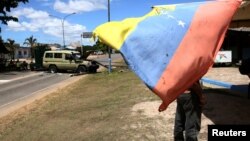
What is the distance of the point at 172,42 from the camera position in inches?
213

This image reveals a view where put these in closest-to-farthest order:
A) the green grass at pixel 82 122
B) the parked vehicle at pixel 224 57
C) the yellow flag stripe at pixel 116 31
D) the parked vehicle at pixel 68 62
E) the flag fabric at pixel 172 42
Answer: the flag fabric at pixel 172 42 → the yellow flag stripe at pixel 116 31 → the green grass at pixel 82 122 → the parked vehicle at pixel 224 57 → the parked vehicle at pixel 68 62

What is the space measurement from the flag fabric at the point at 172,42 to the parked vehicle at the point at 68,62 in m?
30.8

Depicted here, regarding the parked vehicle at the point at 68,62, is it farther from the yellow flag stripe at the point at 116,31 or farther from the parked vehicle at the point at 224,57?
the yellow flag stripe at the point at 116,31

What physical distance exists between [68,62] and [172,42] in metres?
32.3

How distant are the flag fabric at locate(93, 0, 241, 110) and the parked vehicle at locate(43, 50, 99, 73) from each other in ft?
101

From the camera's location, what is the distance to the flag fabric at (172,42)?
17.0 ft

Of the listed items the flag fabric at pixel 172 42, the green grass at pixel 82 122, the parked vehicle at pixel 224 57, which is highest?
the flag fabric at pixel 172 42

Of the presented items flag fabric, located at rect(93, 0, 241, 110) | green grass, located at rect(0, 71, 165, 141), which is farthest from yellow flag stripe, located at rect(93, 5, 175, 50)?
green grass, located at rect(0, 71, 165, 141)

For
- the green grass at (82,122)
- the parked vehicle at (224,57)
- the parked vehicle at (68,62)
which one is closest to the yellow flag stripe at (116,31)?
the green grass at (82,122)

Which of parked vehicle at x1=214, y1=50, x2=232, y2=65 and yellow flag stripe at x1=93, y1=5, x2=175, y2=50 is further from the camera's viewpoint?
parked vehicle at x1=214, y1=50, x2=232, y2=65

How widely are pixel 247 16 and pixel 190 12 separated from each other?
120 inches

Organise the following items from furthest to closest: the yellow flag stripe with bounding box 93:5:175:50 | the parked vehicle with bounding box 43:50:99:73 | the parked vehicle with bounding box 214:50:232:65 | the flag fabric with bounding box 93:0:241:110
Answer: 1. the parked vehicle with bounding box 43:50:99:73
2. the parked vehicle with bounding box 214:50:232:65
3. the yellow flag stripe with bounding box 93:5:175:50
4. the flag fabric with bounding box 93:0:241:110

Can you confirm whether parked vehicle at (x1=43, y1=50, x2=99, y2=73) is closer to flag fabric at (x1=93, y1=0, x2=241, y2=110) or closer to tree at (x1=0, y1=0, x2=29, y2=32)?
tree at (x1=0, y1=0, x2=29, y2=32)

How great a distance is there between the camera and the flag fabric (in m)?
5.17
